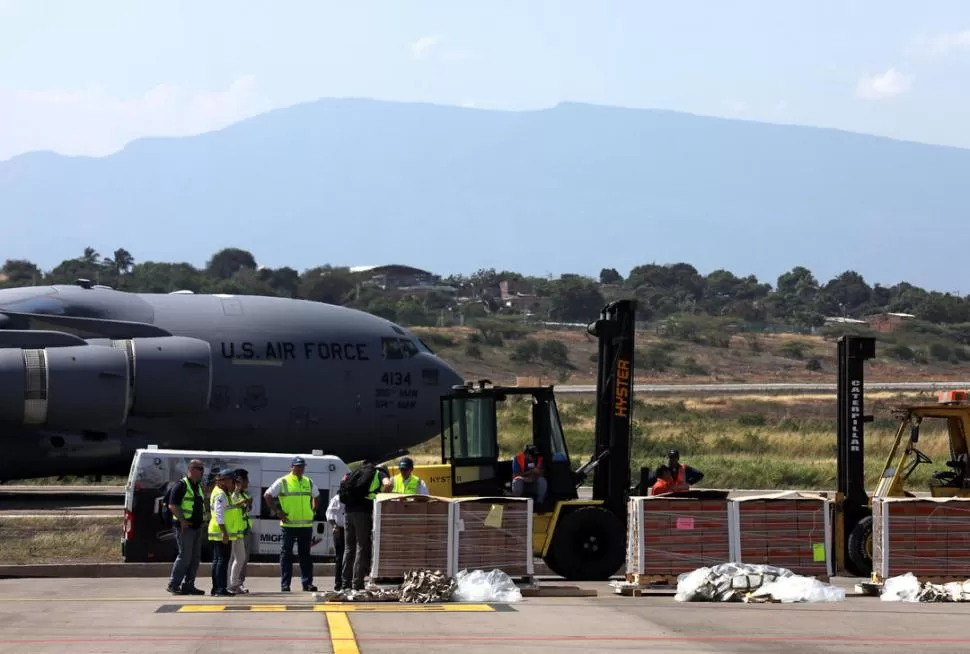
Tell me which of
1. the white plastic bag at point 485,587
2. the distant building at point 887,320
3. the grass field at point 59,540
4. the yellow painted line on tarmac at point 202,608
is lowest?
the grass field at point 59,540

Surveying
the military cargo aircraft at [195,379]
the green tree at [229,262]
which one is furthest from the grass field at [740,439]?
the green tree at [229,262]

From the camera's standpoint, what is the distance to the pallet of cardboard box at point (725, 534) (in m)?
18.6

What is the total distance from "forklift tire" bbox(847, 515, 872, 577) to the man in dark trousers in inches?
333

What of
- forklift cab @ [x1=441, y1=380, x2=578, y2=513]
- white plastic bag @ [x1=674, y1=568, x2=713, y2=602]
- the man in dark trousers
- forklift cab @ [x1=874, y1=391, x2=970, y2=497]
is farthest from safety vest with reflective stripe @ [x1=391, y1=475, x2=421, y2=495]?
forklift cab @ [x1=874, y1=391, x2=970, y2=497]

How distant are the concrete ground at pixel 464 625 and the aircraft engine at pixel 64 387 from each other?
11367 millimetres

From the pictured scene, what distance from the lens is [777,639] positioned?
45.8 ft

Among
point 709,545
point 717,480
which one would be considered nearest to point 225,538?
point 709,545

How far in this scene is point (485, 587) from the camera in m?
17.8

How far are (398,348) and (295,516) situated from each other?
47.0ft

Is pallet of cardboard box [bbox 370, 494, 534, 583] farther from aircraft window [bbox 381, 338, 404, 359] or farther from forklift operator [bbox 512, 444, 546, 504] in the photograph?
aircraft window [bbox 381, 338, 404, 359]

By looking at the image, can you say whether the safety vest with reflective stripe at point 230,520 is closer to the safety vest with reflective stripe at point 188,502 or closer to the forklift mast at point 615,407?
the safety vest with reflective stripe at point 188,502

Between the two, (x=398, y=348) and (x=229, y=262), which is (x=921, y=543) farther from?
(x=229, y=262)

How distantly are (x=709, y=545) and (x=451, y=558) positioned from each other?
3146 millimetres

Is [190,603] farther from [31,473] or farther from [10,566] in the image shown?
[31,473]
